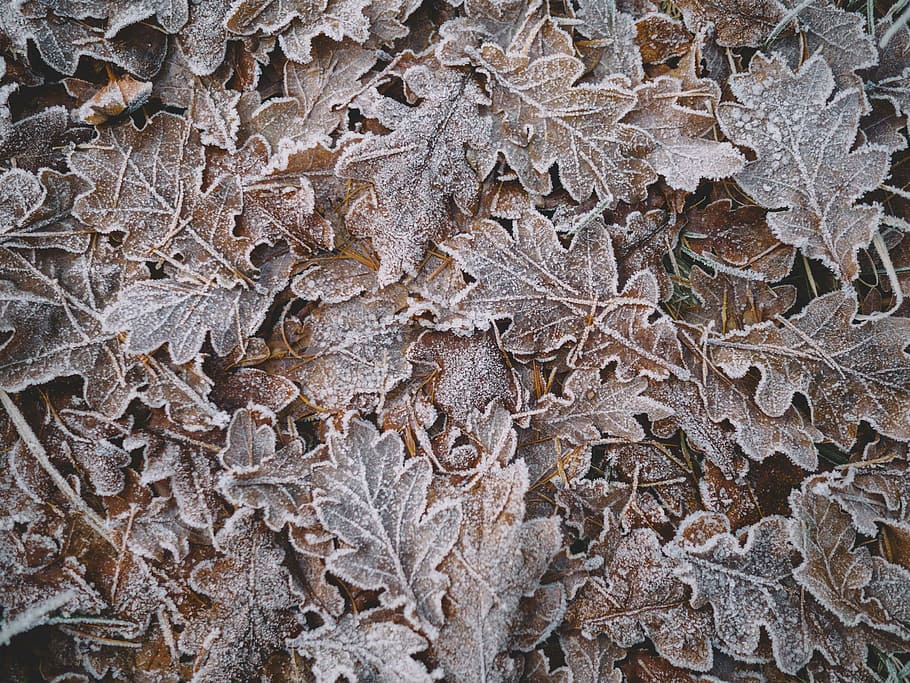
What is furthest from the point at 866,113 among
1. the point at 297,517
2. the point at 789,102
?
the point at 297,517

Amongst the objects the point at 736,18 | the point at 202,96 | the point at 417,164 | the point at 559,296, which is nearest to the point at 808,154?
the point at 736,18

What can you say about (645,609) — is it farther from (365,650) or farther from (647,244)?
(647,244)

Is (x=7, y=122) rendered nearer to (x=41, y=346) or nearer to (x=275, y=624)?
(x=41, y=346)

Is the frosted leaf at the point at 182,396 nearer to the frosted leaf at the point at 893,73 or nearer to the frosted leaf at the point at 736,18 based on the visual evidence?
the frosted leaf at the point at 736,18

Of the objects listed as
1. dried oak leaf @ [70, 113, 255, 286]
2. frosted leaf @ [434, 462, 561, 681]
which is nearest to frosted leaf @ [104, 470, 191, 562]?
dried oak leaf @ [70, 113, 255, 286]

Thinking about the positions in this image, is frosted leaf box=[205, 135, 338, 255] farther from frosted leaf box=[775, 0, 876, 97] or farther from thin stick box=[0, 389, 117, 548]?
frosted leaf box=[775, 0, 876, 97]

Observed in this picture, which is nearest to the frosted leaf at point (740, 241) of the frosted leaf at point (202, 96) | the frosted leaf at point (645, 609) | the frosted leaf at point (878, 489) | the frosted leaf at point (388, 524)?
the frosted leaf at point (878, 489)
